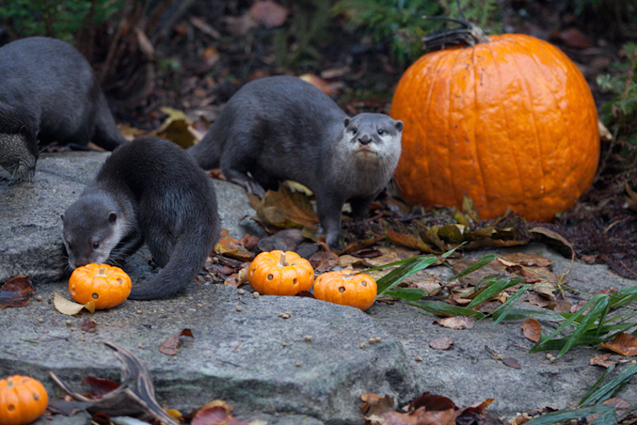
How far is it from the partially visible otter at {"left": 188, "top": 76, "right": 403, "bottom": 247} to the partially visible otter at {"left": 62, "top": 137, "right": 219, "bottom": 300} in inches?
47.1

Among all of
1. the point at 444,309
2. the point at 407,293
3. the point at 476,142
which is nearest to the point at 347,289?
the point at 407,293

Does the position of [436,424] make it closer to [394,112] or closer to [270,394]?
[270,394]

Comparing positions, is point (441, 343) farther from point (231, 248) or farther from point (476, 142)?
point (476, 142)

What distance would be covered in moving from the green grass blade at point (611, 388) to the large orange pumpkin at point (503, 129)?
2051mm

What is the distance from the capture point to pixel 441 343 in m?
2.78

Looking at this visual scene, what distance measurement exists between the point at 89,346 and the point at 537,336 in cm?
195

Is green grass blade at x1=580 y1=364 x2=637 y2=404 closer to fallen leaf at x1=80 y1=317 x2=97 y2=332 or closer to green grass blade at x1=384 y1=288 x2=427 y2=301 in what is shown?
green grass blade at x1=384 y1=288 x2=427 y2=301

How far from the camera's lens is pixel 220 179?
16.0 feet

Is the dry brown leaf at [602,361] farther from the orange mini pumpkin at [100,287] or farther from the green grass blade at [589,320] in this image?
the orange mini pumpkin at [100,287]

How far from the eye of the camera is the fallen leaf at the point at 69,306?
263 centimetres

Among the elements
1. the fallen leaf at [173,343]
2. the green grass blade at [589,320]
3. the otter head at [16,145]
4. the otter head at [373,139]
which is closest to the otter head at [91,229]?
the otter head at [16,145]

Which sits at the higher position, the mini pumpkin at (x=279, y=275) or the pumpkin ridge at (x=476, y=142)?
the pumpkin ridge at (x=476, y=142)

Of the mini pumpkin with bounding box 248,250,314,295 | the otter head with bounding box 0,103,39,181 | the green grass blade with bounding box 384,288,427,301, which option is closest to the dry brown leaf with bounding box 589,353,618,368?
the green grass blade with bounding box 384,288,427,301

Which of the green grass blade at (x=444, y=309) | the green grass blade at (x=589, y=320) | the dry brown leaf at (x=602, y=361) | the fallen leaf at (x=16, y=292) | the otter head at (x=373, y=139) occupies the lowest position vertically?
the fallen leaf at (x=16, y=292)
